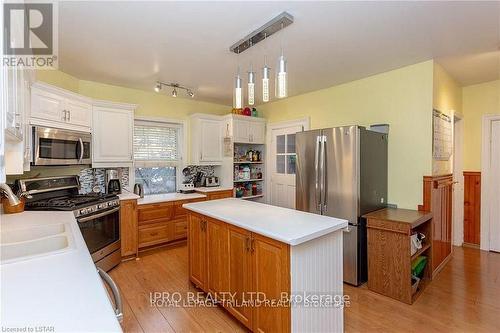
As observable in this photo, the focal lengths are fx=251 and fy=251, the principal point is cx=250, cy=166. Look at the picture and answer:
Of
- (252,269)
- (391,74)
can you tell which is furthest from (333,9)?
(252,269)

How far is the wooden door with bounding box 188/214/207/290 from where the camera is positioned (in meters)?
2.36

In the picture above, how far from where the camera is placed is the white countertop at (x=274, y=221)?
1.58 m

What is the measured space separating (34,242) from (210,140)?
10.3 ft

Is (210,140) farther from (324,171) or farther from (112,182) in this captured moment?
(324,171)

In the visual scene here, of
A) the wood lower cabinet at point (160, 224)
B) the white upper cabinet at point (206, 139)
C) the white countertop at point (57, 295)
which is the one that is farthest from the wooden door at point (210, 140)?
the white countertop at point (57, 295)

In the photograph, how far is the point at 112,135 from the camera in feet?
11.3

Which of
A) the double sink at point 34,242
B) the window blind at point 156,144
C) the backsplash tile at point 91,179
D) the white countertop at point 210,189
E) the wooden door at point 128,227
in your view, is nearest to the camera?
the double sink at point 34,242

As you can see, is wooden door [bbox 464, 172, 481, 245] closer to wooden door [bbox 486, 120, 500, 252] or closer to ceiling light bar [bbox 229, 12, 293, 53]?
wooden door [bbox 486, 120, 500, 252]

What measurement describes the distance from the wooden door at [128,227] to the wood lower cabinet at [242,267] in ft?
4.04

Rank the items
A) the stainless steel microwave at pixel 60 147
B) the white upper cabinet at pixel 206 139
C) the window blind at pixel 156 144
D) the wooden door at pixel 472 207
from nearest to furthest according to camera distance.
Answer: the stainless steel microwave at pixel 60 147 < the wooden door at pixel 472 207 < the window blind at pixel 156 144 < the white upper cabinet at pixel 206 139

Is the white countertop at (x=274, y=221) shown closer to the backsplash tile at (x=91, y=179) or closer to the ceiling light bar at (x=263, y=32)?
the ceiling light bar at (x=263, y=32)

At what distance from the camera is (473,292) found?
2531 millimetres

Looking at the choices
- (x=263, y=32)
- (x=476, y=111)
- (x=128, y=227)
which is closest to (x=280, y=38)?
(x=263, y=32)

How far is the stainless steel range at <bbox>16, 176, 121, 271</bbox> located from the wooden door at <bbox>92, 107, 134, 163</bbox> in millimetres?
483
